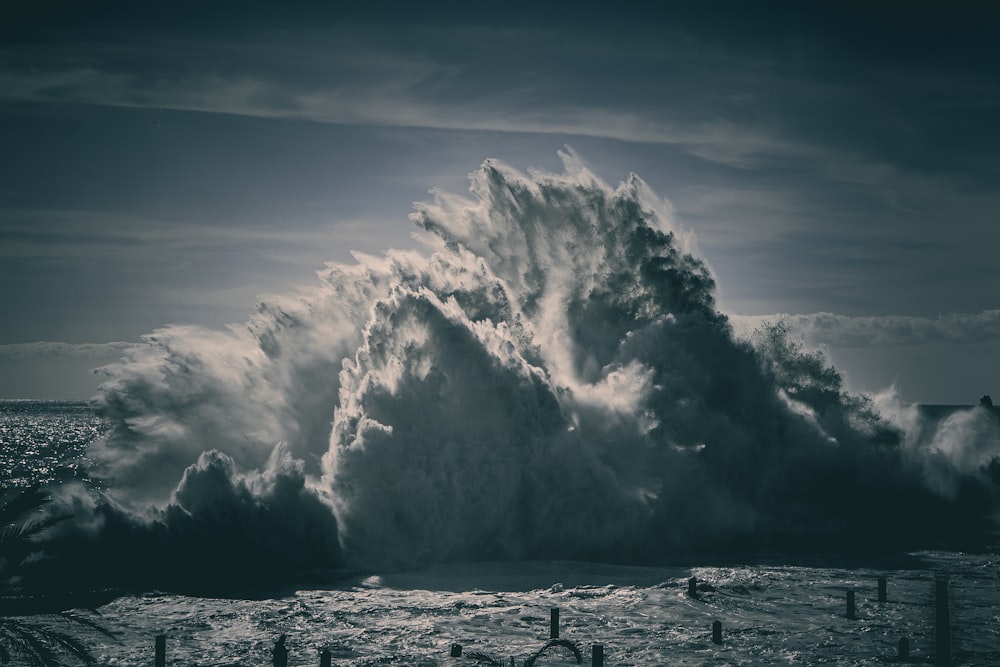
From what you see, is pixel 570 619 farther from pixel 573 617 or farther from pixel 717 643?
pixel 717 643

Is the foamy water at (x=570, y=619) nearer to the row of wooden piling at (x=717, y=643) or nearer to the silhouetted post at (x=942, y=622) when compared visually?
the row of wooden piling at (x=717, y=643)

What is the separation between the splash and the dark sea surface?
380cm

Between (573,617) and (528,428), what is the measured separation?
13820mm

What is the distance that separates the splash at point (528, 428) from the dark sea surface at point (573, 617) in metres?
3.80

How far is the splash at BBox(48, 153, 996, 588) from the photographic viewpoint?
37.8 metres

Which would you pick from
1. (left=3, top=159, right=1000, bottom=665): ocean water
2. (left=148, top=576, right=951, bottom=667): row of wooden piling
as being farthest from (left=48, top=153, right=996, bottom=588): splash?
(left=148, top=576, right=951, bottom=667): row of wooden piling

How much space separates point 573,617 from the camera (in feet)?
94.0

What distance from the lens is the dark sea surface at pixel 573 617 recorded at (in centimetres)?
2470

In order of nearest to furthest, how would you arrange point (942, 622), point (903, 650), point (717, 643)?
point (942, 622) < point (903, 650) < point (717, 643)

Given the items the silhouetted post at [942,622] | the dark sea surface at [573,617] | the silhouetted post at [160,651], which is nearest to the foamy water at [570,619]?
the dark sea surface at [573,617]

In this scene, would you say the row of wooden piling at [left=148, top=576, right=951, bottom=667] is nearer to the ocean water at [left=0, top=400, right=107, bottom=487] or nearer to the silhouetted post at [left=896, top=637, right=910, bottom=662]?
the silhouetted post at [left=896, top=637, right=910, bottom=662]

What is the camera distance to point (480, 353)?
4234cm

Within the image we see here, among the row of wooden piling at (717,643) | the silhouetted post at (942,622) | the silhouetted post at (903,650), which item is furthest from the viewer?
the silhouetted post at (903,650)

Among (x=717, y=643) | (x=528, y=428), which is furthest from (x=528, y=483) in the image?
(x=717, y=643)
